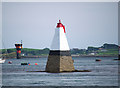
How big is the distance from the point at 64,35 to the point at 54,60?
3077 mm

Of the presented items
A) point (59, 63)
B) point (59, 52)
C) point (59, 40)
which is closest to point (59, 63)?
point (59, 63)

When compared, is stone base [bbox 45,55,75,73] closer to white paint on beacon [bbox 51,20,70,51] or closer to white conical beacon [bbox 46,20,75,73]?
white conical beacon [bbox 46,20,75,73]

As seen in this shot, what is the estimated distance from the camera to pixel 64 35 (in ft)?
129

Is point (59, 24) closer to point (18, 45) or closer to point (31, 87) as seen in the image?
point (31, 87)

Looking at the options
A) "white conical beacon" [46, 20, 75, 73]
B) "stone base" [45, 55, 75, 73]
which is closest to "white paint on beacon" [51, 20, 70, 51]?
"white conical beacon" [46, 20, 75, 73]

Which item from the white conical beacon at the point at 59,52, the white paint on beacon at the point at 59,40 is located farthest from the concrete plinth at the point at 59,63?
the white paint on beacon at the point at 59,40

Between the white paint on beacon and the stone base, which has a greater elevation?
the white paint on beacon

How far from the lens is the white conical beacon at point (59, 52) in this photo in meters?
38.7

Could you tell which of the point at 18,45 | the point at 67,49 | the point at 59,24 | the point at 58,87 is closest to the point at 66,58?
the point at 67,49

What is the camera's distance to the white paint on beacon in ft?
127

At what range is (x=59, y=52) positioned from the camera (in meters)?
38.7

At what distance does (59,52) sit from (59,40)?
1.34 m

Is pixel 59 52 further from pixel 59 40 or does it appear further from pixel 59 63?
pixel 59 40

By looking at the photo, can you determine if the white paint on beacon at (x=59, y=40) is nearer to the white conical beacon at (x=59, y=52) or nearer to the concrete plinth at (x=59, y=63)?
the white conical beacon at (x=59, y=52)
